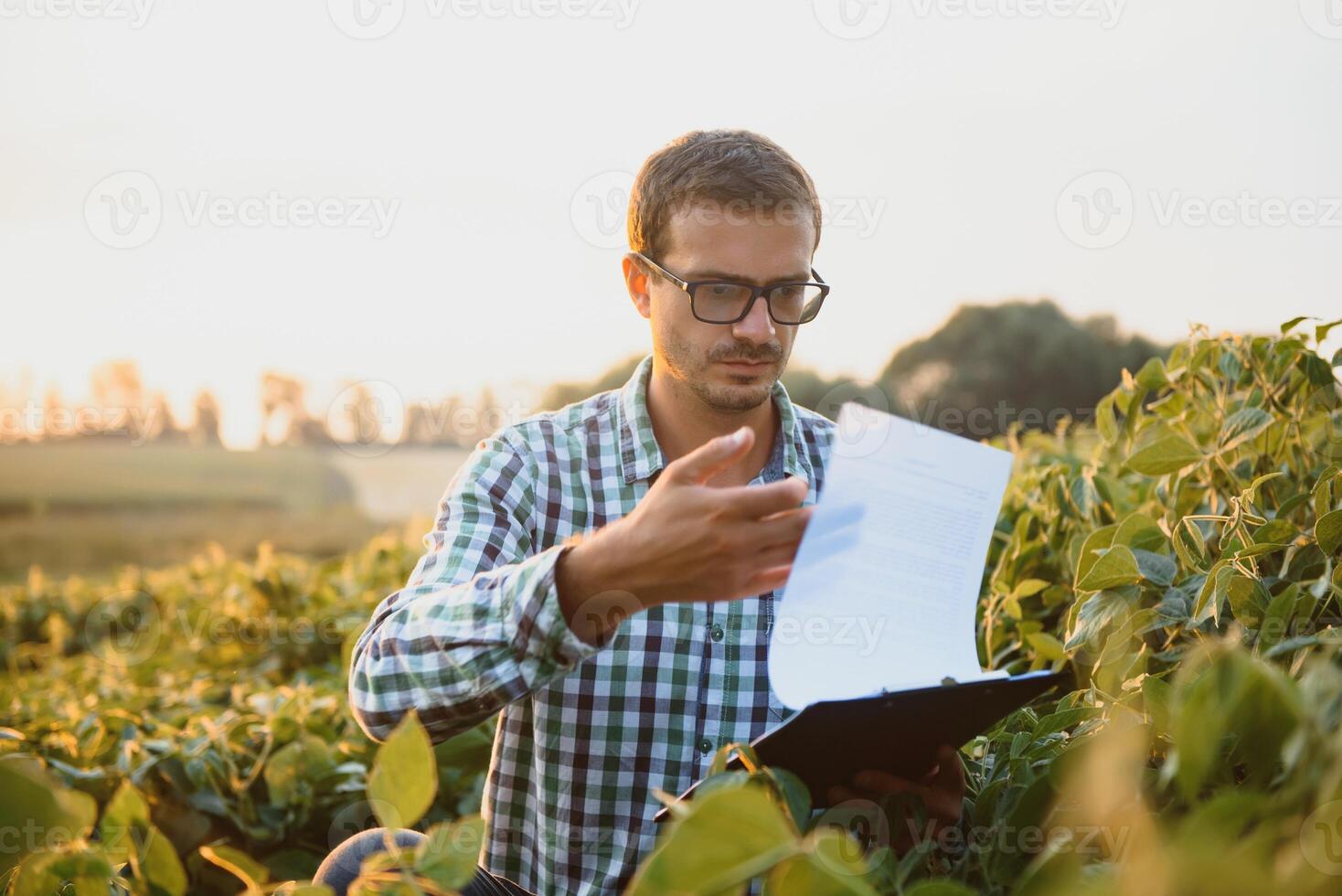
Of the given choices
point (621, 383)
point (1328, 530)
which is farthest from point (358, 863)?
point (621, 383)

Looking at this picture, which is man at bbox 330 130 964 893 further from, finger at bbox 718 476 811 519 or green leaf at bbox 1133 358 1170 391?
green leaf at bbox 1133 358 1170 391

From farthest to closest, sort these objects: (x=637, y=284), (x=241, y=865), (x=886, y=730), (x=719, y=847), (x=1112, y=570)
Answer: (x=637, y=284)
(x=1112, y=570)
(x=886, y=730)
(x=241, y=865)
(x=719, y=847)

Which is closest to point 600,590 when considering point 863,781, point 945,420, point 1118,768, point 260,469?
point 863,781

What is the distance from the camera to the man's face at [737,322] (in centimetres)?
152

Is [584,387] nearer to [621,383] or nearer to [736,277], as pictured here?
[621,383]

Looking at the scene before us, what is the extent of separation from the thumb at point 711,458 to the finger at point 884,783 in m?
0.31

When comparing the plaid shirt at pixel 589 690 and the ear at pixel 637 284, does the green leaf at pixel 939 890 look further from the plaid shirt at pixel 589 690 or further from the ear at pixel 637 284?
the ear at pixel 637 284

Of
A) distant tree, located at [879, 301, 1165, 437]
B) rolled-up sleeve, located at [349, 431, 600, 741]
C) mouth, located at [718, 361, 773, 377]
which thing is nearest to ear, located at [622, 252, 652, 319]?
mouth, located at [718, 361, 773, 377]

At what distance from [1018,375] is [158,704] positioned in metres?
9.75

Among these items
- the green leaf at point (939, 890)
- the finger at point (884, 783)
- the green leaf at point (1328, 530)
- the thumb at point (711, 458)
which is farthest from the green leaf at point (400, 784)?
the green leaf at point (1328, 530)

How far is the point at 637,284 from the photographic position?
1.81m

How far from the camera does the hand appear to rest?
2.68ft

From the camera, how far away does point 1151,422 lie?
5.10 ft

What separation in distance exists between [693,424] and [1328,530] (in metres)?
0.95
